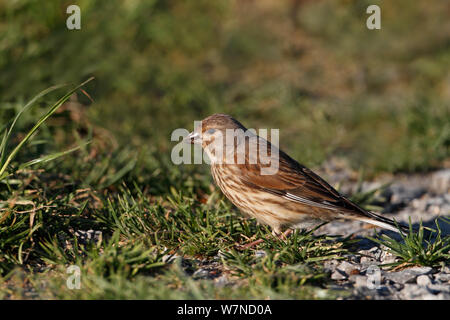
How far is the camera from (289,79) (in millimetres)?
8242

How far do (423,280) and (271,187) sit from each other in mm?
1240

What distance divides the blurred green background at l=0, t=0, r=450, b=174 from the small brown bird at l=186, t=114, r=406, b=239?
1425mm

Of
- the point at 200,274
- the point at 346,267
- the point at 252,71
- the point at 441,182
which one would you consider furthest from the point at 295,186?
the point at 252,71

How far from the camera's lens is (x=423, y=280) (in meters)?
3.28

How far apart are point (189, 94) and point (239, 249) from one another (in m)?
3.92

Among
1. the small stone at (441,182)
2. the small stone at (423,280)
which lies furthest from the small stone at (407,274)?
the small stone at (441,182)

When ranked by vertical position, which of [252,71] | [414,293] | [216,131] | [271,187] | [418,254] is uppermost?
[252,71]

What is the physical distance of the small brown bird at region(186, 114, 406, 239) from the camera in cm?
390

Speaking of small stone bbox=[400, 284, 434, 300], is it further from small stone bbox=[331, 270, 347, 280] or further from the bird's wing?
the bird's wing

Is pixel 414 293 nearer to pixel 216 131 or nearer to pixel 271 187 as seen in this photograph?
pixel 271 187

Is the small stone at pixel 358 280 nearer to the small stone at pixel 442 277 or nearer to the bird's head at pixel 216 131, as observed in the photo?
the small stone at pixel 442 277

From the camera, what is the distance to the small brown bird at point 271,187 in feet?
12.8

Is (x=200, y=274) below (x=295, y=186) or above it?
below
